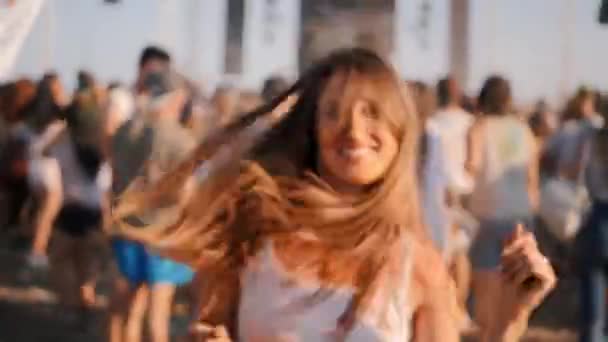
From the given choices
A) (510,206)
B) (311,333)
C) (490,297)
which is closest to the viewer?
(311,333)

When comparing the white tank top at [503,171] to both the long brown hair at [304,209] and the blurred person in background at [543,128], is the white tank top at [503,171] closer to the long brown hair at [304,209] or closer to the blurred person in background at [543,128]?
the blurred person in background at [543,128]

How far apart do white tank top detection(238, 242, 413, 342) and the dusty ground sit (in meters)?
0.73

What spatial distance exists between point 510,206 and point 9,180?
2.71 feet

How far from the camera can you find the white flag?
136 cm

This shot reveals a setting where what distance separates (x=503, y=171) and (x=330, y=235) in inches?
29.3

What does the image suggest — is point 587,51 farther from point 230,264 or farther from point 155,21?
point 230,264

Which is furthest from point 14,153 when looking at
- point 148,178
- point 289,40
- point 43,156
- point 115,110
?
point 289,40

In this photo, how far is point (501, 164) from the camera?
4.25 feet

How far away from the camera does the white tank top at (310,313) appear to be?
0.58 metres

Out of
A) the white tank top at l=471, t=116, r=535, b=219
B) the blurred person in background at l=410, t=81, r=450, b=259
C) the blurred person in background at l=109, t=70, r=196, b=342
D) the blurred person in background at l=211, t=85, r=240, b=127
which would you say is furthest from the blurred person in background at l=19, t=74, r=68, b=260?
the white tank top at l=471, t=116, r=535, b=219

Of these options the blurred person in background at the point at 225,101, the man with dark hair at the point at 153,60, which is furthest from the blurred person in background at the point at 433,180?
the man with dark hair at the point at 153,60

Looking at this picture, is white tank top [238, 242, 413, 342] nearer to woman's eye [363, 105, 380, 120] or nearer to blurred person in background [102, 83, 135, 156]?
A: woman's eye [363, 105, 380, 120]

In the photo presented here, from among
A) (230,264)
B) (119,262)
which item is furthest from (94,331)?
(230,264)

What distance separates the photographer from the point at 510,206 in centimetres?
129
